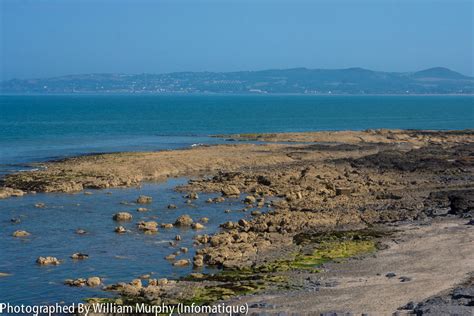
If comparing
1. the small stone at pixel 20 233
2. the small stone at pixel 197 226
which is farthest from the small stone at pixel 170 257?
the small stone at pixel 20 233

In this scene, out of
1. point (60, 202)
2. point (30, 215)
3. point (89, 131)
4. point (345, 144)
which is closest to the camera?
point (30, 215)

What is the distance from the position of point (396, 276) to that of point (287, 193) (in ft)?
59.8

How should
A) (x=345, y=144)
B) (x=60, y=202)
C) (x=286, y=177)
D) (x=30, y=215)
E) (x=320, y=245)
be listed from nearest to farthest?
(x=320, y=245) → (x=30, y=215) → (x=60, y=202) → (x=286, y=177) → (x=345, y=144)

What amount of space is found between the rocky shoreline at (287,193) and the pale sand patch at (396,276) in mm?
777

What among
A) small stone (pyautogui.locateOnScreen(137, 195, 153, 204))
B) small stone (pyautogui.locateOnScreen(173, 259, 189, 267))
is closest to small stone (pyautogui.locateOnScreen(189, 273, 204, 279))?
small stone (pyautogui.locateOnScreen(173, 259, 189, 267))

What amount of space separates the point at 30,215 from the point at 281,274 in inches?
666

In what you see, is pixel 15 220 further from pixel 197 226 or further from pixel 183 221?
pixel 197 226

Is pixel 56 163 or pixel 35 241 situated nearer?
pixel 35 241

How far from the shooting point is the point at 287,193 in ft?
139

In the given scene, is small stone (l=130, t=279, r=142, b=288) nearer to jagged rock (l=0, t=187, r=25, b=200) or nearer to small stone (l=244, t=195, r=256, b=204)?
small stone (l=244, t=195, r=256, b=204)

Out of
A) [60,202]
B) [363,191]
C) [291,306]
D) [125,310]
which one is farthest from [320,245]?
[60,202]

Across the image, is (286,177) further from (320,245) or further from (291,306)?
(291,306)

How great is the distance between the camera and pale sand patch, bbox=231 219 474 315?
830 inches

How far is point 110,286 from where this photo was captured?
77.1 ft
